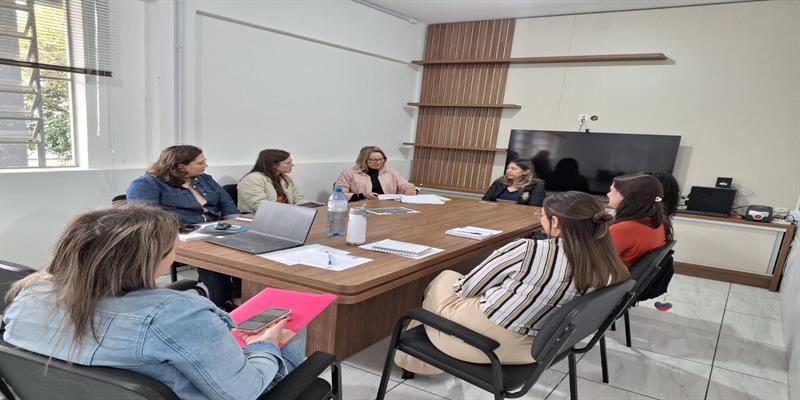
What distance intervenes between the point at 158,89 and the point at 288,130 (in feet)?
4.41

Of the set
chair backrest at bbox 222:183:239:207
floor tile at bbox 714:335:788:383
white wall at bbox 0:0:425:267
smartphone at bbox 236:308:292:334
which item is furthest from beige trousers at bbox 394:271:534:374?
chair backrest at bbox 222:183:239:207

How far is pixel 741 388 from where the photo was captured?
2248 mm

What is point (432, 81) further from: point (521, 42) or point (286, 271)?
point (286, 271)

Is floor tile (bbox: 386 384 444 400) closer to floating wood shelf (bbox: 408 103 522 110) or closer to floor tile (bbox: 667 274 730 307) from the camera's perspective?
floor tile (bbox: 667 274 730 307)

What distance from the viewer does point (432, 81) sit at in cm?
589

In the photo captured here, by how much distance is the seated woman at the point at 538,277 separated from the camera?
1.45 meters

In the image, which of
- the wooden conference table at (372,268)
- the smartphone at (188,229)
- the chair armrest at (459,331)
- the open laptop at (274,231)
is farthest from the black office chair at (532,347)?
the smartphone at (188,229)

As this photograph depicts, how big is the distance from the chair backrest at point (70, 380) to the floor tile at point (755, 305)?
4093 mm

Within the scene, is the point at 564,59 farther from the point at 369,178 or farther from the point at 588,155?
the point at 369,178

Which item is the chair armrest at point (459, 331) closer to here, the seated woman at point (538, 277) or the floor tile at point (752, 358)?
the seated woman at point (538, 277)

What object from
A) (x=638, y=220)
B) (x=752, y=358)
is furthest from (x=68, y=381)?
(x=752, y=358)

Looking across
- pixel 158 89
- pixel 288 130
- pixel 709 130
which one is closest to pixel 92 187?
pixel 158 89

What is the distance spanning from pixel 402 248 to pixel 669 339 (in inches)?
78.5

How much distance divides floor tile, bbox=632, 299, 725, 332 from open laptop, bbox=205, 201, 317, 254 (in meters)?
2.53
